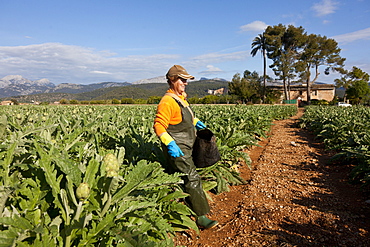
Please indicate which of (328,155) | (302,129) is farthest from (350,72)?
(328,155)

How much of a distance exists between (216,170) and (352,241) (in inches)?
80.5

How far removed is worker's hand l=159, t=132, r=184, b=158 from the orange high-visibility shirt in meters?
0.07

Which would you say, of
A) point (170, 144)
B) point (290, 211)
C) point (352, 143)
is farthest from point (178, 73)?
point (352, 143)

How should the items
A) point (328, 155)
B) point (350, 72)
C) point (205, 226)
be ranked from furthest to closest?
1. point (350, 72)
2. point (328, 155)
3. point (205, 226)

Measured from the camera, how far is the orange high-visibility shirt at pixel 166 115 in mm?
2943

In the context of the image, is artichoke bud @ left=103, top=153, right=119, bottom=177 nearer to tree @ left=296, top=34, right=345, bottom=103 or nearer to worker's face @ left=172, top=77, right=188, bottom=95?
worker's face @ left=172, top=77, right=188, bottom=95

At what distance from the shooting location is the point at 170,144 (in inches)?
112

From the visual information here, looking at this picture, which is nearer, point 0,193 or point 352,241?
point 0,193

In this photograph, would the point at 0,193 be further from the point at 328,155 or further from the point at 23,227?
the point at 328,155

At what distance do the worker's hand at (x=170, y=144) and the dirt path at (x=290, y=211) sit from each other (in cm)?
99

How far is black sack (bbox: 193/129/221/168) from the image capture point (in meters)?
3.24

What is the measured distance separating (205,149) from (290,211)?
1.51 metres

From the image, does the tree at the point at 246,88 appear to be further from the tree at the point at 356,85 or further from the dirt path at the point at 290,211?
the dirt path at the point at 290,211

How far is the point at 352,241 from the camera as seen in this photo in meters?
2.93
